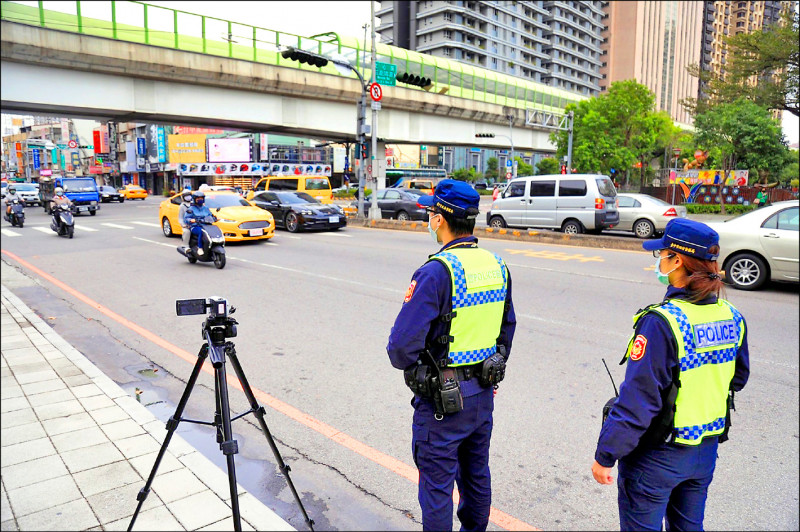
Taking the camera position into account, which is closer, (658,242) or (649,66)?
(658,242)

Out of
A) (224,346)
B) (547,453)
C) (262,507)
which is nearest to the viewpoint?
(224,346)

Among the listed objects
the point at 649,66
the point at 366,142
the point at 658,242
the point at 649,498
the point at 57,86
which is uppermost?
the point at 649,66

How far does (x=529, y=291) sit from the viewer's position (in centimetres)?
938

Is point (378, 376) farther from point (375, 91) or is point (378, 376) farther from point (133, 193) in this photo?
point (133, 193)

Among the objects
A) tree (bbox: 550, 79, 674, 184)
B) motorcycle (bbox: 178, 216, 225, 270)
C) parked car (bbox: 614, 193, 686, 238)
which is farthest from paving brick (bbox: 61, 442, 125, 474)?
tree (bbox: 550, 79, 674, 184)

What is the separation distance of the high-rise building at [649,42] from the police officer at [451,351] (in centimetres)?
12877

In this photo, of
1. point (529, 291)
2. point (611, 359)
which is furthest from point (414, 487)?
point (529, 291)

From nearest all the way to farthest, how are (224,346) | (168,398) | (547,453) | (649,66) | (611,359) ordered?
(224,346), (547,453), (168,398), (611,359), (649,66)

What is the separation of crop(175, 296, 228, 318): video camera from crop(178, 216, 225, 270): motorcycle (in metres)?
9.28

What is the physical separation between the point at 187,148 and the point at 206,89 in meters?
46.3

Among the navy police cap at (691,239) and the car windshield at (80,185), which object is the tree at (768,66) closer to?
the navy police cap at (691,239)

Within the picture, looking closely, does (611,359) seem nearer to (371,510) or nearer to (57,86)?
(371,510)

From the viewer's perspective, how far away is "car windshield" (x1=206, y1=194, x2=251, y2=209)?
15719 millimetres

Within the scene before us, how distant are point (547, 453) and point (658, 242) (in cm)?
201
